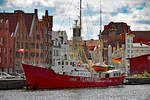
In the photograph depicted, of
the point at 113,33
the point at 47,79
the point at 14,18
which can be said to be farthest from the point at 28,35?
the point at 113,33

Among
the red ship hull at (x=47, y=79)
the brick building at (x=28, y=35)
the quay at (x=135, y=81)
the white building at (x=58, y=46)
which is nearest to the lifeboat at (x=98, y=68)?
the red ship hull at (x=47, y=79)

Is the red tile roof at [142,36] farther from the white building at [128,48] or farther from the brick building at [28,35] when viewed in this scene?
the brick building at [28,35]

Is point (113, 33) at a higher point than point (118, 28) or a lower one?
lower

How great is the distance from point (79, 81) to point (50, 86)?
6.94 meters

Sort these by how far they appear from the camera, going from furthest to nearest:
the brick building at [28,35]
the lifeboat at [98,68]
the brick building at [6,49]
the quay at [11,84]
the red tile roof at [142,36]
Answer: the red tile roof at [142,36] < the brick building at [28,35] < the brick building at [6,49] < the lifeboat at [98,68] < the quay at [11,84]

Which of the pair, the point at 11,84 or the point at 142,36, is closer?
the point at 11,84

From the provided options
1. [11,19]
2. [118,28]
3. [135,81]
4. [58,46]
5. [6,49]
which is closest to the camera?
[6,49]

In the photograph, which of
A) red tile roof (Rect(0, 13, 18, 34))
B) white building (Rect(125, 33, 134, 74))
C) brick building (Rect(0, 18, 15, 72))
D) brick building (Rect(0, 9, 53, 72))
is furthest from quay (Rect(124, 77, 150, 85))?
white building (Rect(125, 33, 134, 74))

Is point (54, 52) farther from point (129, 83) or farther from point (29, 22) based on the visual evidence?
point (129, 83)

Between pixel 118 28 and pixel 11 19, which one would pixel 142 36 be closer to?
pixel 118 28

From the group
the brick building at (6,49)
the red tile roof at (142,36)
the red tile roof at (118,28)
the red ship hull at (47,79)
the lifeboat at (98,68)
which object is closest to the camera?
the red ship hull at (47,79)

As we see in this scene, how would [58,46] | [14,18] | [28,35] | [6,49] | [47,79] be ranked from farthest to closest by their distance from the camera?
[58,46]
[28,35]
[14,18]
[6,49]
[47,79]

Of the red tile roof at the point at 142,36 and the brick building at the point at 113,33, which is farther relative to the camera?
the red tile roof at the point at 142,36

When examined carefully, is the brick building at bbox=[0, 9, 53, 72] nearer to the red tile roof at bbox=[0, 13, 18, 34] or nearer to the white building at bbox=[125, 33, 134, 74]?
the red tile roof at bbox=[0, 13, 18, 34]
